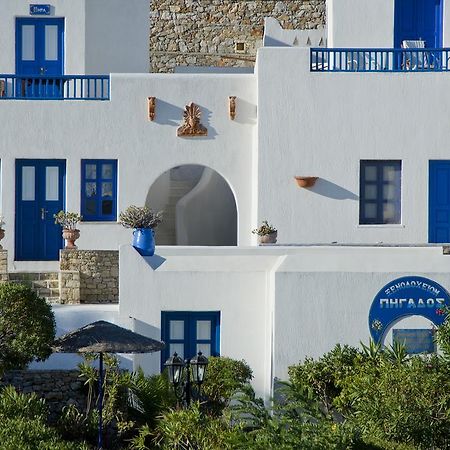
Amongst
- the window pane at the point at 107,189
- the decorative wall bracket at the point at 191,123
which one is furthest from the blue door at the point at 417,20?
the window pane at the point at 107,189

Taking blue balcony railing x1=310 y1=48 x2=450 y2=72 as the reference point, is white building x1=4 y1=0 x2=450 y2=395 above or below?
below

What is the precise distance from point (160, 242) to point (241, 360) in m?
7.53

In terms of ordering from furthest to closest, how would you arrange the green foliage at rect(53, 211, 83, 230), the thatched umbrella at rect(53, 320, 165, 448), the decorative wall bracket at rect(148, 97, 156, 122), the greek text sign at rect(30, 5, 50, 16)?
the greek text sign at rect(30, 5, 50, 16), the decorative wall bracket at rect(148, 97, 156, 122), the green foliage at rect(53, 211, 83, 230), the thatched umbrella at rect(53, 320, 165, 448)

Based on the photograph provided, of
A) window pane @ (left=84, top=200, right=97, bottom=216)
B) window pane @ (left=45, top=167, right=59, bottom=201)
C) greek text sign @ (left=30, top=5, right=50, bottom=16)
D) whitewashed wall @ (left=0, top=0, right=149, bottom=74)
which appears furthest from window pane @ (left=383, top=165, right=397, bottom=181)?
greek text sign @ (left=30, top=5, right=50, bottom=16)

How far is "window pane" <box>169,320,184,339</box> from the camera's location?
19.8 meters

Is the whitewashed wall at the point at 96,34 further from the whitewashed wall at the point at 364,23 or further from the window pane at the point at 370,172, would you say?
the window pane at the point at 370,172

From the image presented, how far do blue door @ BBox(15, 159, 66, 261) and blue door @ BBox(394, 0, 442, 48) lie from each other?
23.9ft

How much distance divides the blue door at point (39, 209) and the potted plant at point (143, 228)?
3.91 metres

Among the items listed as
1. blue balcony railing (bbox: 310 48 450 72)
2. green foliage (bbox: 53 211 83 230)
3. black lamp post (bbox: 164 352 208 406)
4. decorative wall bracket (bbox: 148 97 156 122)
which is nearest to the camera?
black lamp post (bbox: 164 352 208 406)

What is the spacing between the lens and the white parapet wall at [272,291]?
1894 centimetres

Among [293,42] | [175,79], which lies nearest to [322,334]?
[175,79]

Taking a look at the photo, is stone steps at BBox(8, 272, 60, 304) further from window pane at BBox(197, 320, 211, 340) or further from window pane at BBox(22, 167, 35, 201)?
window pane at BBox(197, 320, 211, 340)

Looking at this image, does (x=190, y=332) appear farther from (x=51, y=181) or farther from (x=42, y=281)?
(x=51, y=181)

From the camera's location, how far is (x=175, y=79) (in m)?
24.2
